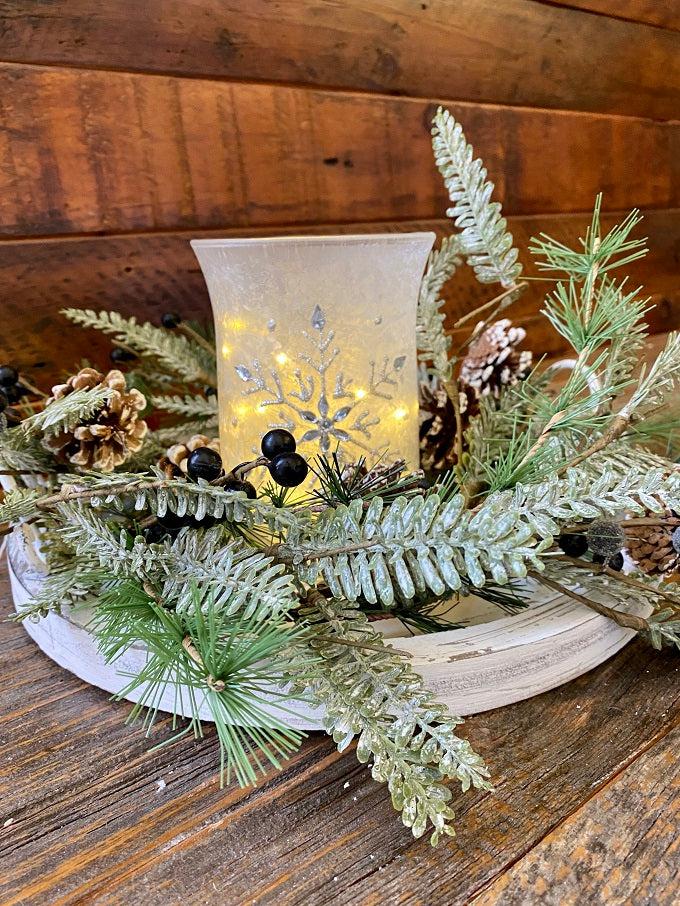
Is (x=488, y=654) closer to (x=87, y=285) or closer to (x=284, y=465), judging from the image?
(x=284, y=465)

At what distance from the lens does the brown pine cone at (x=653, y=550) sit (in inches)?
19.7

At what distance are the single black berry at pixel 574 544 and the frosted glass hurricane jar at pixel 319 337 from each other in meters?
0.13

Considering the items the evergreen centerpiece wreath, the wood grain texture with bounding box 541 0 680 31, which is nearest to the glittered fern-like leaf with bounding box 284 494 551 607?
the evergreen centerpiece wreath

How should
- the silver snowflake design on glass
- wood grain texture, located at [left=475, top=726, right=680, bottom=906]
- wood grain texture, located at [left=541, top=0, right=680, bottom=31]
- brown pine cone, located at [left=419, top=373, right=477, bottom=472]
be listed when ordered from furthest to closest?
wood grain texture, located at [left=541, top=0, right=680, bottom=31] < brown pine cone, located at [left=419, top=373, right=477, bottom=472] < the silver snowflake design on glass < wood grain texture, located at [left=475, top=726, right=680, bottom=906]

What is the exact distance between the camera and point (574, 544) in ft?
1.60

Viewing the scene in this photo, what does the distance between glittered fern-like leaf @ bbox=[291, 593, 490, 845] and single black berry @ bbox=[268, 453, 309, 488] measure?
8 centimetres

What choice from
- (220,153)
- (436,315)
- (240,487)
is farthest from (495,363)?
(220,153)

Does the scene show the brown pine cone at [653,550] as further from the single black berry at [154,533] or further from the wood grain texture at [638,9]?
the wood grain texture at [638,9]

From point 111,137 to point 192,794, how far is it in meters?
0.65

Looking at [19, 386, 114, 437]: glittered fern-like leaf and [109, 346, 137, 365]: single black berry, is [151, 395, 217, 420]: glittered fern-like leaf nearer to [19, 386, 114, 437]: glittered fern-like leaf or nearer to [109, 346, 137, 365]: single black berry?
[109, 346, 137, 365]: single black berry

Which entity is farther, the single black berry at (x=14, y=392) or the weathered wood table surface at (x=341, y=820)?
the single black berry at (x=14, y=392)

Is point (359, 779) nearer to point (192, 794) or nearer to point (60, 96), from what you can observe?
point (192, 794)

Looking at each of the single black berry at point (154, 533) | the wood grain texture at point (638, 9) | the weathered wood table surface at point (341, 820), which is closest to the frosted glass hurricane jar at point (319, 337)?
the single black berry at point (154, 533)

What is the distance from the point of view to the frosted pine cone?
2.17ft
